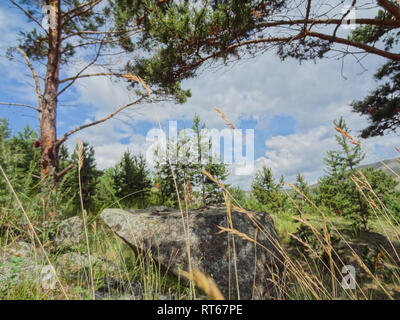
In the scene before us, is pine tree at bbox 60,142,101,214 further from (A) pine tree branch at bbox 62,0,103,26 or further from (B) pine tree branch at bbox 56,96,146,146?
(A) pine tree branch at bbox 62,0,103,26

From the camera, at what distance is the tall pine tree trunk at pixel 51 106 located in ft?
18.9

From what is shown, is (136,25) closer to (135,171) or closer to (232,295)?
(135,171)

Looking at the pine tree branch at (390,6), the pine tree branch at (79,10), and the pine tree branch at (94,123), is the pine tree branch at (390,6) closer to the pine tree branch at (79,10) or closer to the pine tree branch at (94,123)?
the pine tree branch at (94,123)

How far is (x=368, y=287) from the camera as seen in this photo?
4.57 m

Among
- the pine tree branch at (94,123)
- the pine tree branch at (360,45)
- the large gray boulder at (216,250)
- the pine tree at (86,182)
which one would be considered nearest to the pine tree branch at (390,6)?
the pine tree branch at (360,45)

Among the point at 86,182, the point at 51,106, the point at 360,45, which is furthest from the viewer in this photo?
the point at 86,182

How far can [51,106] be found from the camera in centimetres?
604

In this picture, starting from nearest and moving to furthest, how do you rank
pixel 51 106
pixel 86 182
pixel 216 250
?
pixel 216 250 → pixel 51 106 → pixel 86 182

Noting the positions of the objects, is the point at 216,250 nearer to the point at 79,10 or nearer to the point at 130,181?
the point at 130,181

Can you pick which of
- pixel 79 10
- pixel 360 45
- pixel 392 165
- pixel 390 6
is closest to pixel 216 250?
pixel 392 165

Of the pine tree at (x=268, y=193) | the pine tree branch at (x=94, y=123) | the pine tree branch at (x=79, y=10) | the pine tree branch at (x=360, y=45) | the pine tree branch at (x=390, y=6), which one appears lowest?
the pine tree at (x=268, y=193)

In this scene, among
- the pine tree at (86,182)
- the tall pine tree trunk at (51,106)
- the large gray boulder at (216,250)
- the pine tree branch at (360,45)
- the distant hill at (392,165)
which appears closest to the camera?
the distant hill at (392,165)

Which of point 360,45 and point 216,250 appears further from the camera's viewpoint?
point 360,45

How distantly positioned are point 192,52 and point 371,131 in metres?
5.97
